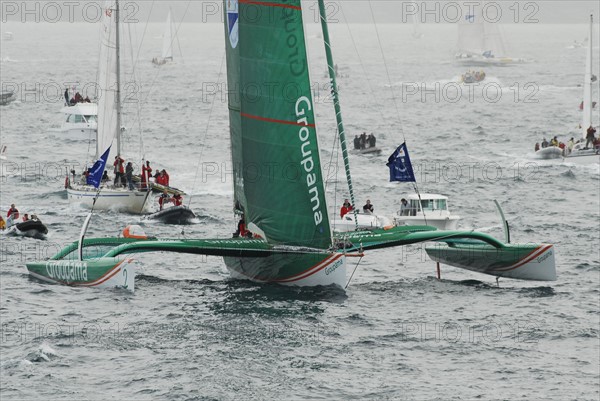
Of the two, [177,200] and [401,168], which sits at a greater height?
[401,168]

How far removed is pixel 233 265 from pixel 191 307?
4.01 m

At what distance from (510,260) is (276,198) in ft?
30.8

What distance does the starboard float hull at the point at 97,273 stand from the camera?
1516 inches

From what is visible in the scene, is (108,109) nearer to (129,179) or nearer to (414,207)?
(129,179)

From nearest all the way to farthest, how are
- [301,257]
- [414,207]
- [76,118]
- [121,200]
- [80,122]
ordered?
[301,257] < [414,207] < [121,200] < [80,122] < [76,118]

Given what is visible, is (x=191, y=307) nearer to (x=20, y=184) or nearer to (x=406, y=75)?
(x=20, y=184)

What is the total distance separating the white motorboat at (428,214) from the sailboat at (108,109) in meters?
13.4

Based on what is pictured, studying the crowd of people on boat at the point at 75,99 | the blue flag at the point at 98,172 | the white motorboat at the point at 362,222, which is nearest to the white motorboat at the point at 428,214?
the white motorboat at the point at 362,222

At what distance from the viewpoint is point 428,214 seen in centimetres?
5175

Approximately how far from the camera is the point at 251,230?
40.0 metres

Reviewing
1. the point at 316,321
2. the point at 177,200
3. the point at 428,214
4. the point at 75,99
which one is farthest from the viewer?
the point at 75,99

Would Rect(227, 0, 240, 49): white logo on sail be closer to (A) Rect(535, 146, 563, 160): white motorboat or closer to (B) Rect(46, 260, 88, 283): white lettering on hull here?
(B) Rect(46, 260, 88, 283): white lettering on hull

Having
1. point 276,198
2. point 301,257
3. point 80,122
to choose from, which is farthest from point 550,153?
point 276,198

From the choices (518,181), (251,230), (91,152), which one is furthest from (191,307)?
(91,152)
